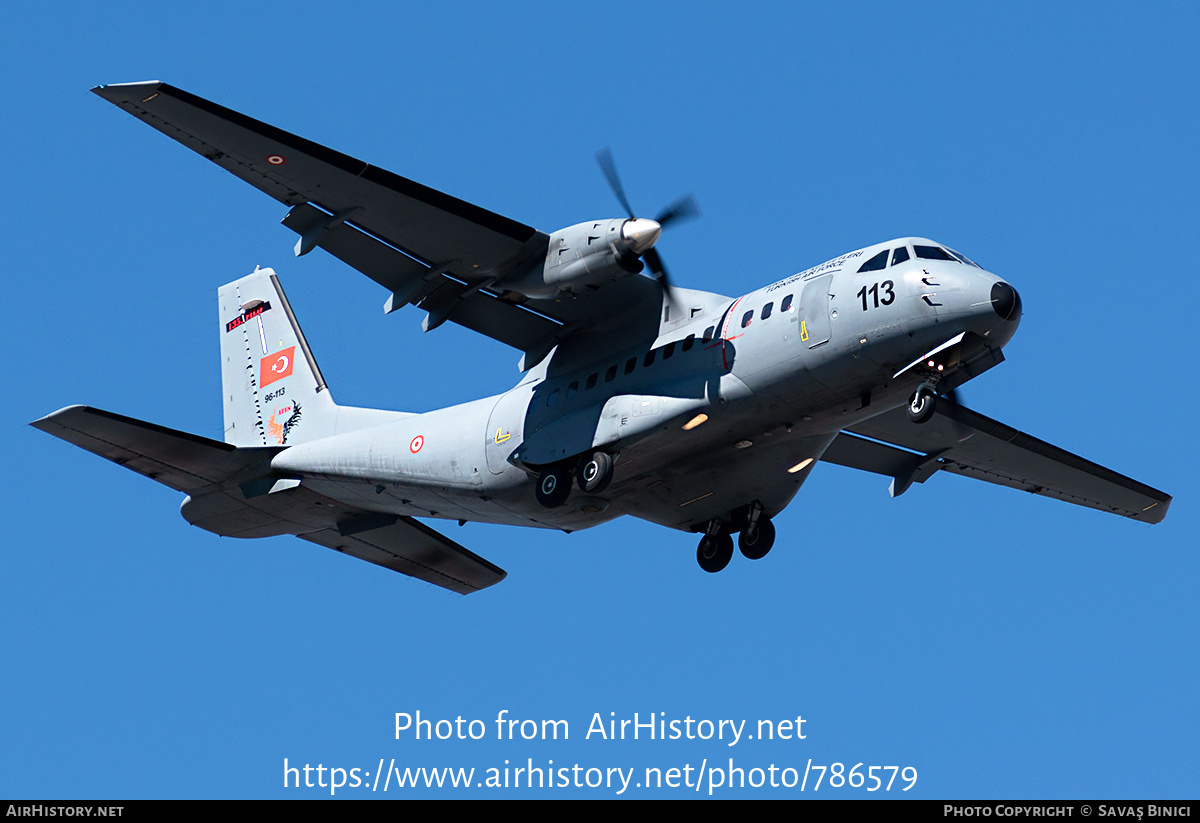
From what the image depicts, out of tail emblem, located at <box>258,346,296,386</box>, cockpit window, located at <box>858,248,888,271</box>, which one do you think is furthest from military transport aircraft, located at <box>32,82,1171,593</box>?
tail emblem, located at <box>258,346,296,386</box>

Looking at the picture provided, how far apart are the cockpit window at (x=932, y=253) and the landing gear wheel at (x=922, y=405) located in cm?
130

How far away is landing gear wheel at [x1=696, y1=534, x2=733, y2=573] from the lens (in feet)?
59.0

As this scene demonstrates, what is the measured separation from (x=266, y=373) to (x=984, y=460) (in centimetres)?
986

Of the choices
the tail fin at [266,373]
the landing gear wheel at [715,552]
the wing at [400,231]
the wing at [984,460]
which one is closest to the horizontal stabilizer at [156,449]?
the tail fin at [266,373]

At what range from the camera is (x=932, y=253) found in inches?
587

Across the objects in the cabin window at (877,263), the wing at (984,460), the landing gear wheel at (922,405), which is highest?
the wing at (984,460)

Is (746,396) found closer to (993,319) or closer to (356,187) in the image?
(993,319)

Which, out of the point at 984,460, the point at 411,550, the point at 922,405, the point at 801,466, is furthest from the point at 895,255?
the point at 411,550

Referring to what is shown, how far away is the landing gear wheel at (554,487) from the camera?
16.5m

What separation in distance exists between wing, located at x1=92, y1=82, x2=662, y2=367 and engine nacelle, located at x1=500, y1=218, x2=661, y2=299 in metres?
0.24

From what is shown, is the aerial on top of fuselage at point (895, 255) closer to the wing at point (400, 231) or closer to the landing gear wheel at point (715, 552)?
the wing at point (400, 231)

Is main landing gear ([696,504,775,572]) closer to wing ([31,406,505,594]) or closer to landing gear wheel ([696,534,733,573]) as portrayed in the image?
landing gear wheel ([696,534,733,573])

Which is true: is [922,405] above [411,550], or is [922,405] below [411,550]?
below

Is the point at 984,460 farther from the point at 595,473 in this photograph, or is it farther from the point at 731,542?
the point at 595,473
